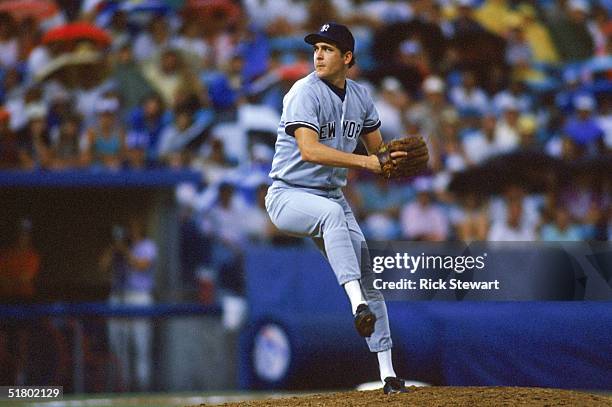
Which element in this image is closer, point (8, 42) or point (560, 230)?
point (560, 230)

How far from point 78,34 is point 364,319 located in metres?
7.42

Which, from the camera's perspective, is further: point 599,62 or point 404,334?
point 599,62

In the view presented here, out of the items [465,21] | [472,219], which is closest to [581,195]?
[472,219]

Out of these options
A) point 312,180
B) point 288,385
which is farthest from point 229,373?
point 312,180

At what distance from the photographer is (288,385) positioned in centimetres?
880

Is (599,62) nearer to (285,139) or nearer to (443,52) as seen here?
(443,52)

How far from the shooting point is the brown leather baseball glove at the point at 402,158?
5.07 meters

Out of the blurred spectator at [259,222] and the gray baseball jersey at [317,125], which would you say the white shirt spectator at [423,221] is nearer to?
the blurred spectator at [259,222]

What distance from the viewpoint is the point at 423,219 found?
34.4 ft

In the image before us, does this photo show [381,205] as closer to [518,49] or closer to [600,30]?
[518,49]

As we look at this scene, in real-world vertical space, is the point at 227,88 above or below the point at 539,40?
below

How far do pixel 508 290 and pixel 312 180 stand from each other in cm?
290

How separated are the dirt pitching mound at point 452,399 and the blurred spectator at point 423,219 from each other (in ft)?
15.3

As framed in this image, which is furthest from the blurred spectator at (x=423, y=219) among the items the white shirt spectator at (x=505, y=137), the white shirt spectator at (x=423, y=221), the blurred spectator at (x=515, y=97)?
the blurred spectator at (x=515, y=97)
